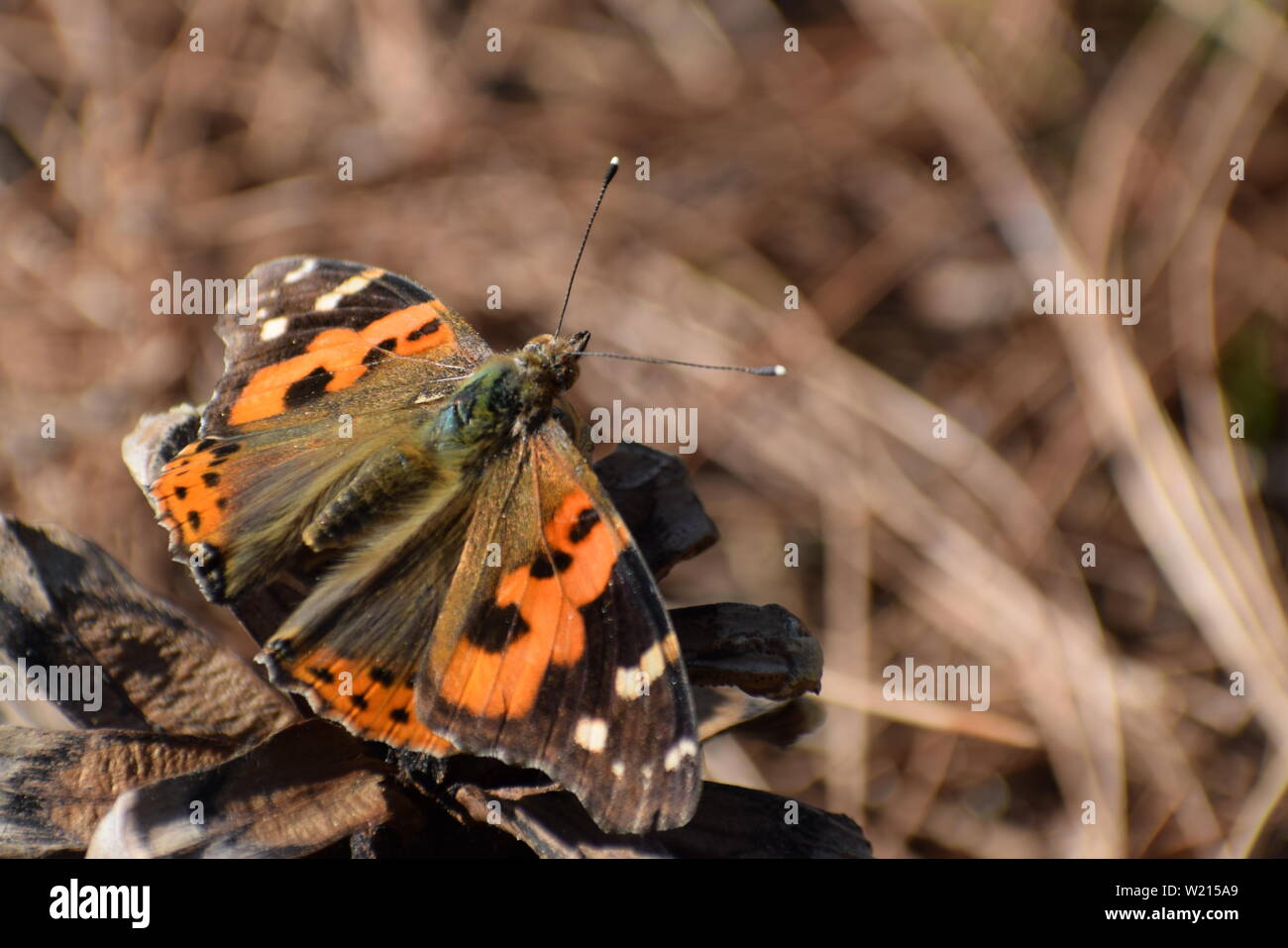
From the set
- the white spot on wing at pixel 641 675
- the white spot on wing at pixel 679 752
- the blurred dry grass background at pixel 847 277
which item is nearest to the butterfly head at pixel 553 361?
the white spot on wing at pixel 641 675

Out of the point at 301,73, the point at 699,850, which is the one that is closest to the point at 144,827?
the point at 699,850

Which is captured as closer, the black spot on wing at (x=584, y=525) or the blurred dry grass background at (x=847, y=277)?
the black spot on wing at (x=584, y=525)

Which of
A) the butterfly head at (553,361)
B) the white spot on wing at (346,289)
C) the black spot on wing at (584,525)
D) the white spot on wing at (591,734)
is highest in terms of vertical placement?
the white spot on wing at (346,289)

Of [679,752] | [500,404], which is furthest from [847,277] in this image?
[679,752]

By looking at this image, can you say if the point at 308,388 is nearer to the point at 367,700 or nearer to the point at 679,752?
the point at 367,700

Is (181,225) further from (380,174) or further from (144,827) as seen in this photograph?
(144,827)

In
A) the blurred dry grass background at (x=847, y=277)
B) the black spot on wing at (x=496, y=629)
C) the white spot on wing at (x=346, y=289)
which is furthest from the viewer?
the blurred dry grass background at (x=847, y=277)

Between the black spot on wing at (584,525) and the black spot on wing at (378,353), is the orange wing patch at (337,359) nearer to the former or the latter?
the black spot on wing at (378,353)

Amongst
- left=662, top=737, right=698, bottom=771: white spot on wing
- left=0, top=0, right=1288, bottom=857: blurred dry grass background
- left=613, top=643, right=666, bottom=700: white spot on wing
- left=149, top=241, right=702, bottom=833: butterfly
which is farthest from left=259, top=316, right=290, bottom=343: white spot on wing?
left=0, top=0, right=1288, bottom=857: blurred dry grass background
